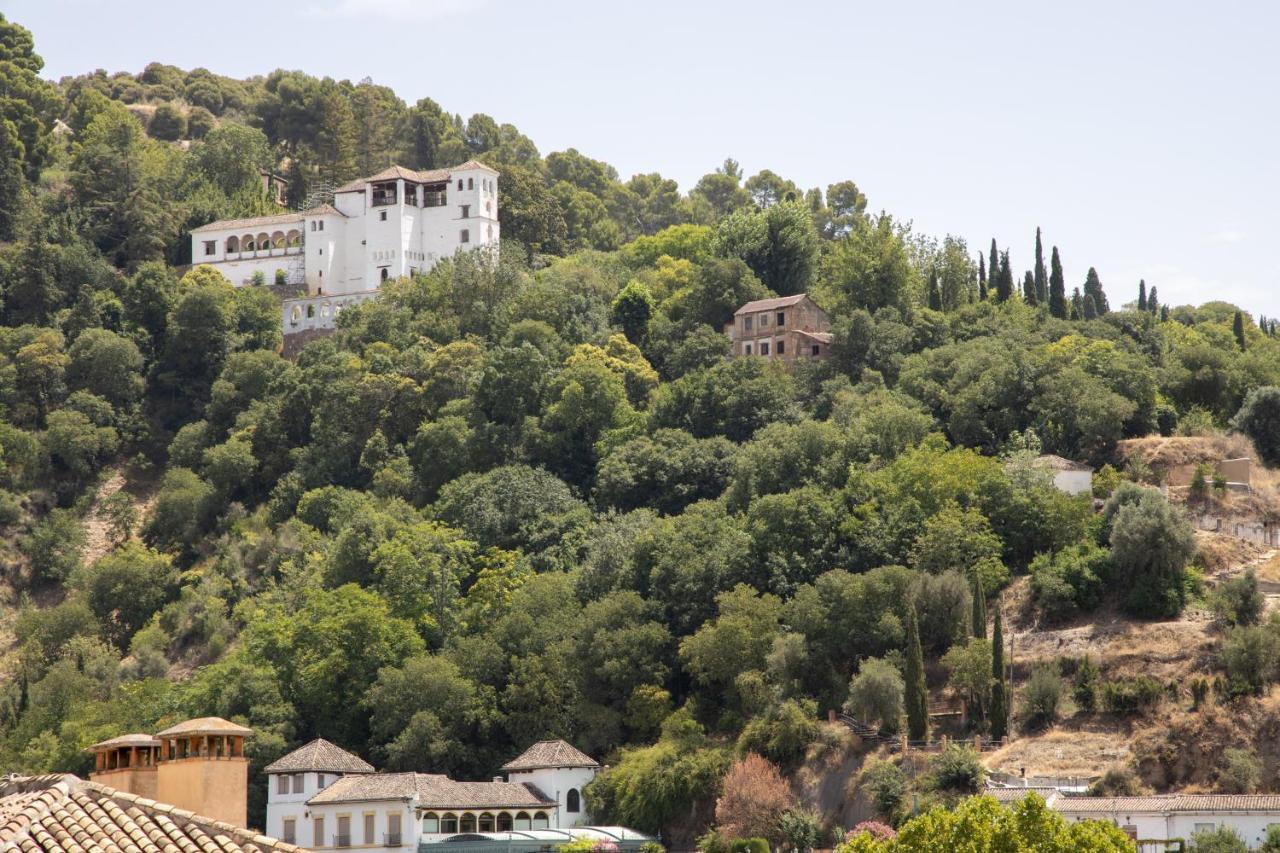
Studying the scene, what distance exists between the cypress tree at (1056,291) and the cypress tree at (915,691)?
101 feet

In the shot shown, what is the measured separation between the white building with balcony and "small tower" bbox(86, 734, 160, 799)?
34351 millimetres

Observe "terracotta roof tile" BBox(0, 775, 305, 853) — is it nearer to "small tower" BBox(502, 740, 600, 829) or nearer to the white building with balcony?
the white building with balcony

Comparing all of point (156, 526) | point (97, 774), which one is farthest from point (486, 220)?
point (97, 774)

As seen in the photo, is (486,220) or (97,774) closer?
(97,774)

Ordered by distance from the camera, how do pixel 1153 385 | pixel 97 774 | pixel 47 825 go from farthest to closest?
pixel 1153 385 → pixel 97 774 → pixel 47 825

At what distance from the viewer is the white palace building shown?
337 feet

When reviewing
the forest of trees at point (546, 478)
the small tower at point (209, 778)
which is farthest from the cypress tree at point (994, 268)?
the small tower at point (209, 778)


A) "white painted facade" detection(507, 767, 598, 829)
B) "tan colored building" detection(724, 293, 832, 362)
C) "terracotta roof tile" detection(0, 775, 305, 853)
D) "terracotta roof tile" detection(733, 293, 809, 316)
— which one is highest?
"terracotta roof tile" detection(733, 293, 809, 316)

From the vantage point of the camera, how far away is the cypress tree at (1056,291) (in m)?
88.3

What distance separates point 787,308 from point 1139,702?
33.8m

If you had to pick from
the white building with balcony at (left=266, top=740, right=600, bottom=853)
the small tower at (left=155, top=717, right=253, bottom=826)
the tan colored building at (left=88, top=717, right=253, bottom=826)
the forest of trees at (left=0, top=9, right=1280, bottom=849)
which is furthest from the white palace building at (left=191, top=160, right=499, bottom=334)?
the small tower at (left=155, top=717, right=253, bottom=826)

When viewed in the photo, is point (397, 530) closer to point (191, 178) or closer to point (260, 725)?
point (260, 725)

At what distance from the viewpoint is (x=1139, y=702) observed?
2315 inches

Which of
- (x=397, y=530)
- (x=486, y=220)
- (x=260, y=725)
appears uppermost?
(x=486, y=220)
